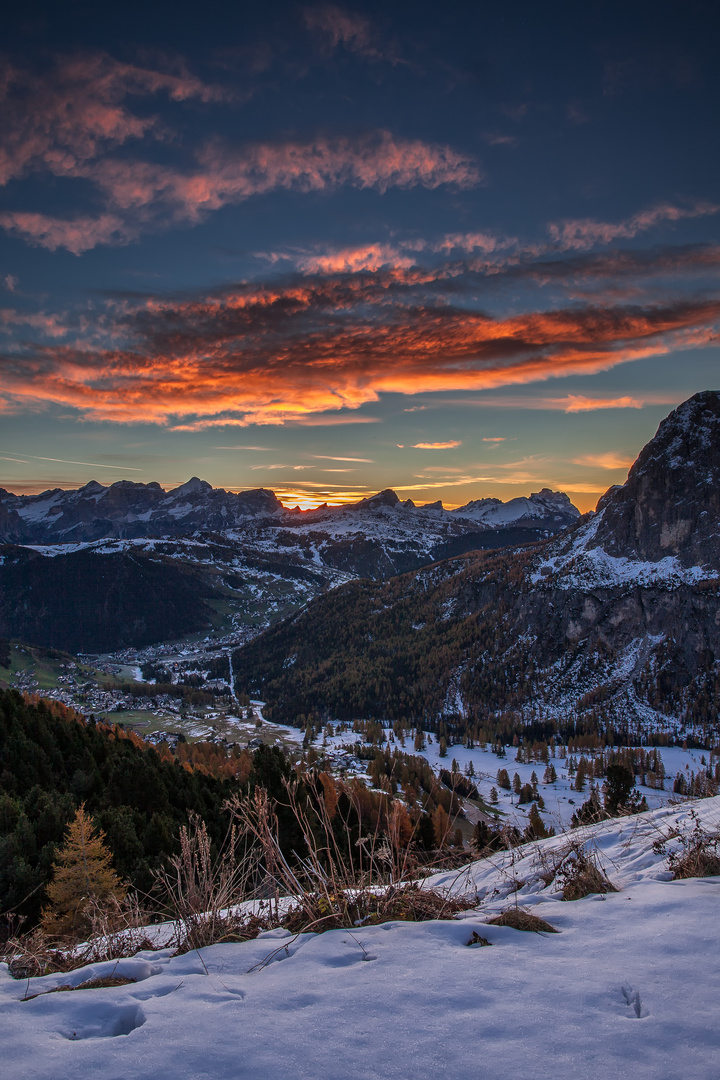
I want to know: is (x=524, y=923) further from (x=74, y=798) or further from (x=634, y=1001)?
(x=74, y=798)

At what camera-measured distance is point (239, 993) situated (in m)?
4.36

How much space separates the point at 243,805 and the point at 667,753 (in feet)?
583

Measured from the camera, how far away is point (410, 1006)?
12.6ft

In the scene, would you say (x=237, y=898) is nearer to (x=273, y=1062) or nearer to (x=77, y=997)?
(x=77, y=997)

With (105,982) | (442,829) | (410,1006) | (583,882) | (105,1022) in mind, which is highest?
(410,1006)

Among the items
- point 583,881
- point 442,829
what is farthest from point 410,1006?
point 442,829

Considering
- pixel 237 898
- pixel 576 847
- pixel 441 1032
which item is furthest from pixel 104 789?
pixel 441 1032

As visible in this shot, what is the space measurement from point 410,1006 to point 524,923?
2.26m

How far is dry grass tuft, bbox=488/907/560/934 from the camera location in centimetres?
546

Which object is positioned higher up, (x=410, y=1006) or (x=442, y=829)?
(x=410, y=1006)

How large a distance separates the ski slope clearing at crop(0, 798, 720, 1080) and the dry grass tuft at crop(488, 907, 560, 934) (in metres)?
0.15

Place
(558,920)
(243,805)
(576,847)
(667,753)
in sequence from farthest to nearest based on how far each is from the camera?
1. (667,753)
2. (576,847)
3. (243,805)
4. (558,920)

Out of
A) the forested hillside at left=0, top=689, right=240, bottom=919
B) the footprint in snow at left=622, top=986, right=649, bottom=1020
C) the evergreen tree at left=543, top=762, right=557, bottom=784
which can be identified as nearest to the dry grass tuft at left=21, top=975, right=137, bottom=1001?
the footprint in snow at left=622, top=986, right=649, bottom=1020

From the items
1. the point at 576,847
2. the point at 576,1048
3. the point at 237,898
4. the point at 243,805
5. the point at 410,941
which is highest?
the point at 576,1048
